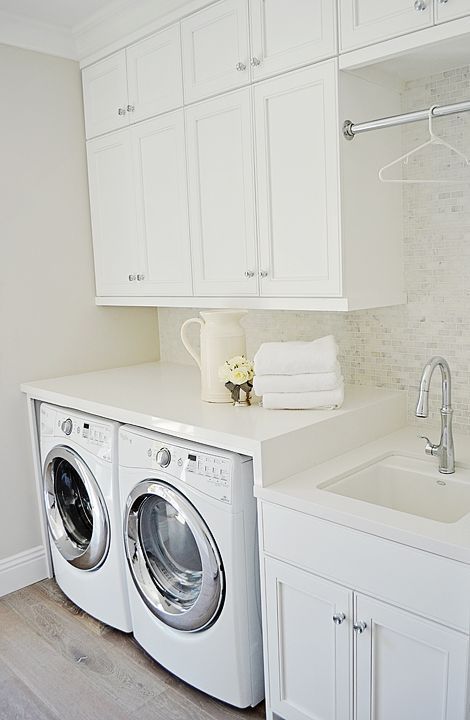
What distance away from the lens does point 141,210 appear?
9.09 feet

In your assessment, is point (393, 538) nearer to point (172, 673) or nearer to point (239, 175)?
point (172, 673)

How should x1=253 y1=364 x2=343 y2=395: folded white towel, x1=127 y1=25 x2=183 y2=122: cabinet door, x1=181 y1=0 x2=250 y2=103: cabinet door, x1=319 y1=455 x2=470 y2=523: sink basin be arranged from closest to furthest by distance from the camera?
x1=319 y1=455 x2=470 y2=523: sink basin → x1=253 y1=364 x2=343 y2=395: folded white towel → x1=181 y1=0 x2=250 y2=103: cabinet door → x1=127 y1=25 x2=183 y2=122: cabinet door

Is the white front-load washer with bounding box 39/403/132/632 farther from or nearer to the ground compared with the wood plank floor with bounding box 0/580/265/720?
farther from the ground

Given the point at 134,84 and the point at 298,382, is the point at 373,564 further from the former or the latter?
the point at 134,84

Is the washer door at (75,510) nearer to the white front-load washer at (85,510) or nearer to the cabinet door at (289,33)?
the white front-load washer at (85,510)

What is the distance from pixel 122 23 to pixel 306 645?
2.47m

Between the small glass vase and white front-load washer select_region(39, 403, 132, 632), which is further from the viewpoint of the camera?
white front-load washer select_region(39, 403, 132, 632)

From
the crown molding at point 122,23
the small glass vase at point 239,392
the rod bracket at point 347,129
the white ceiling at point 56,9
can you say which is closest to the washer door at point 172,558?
the small glass vase at point 239,392

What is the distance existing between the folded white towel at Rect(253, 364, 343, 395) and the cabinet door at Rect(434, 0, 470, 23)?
3.44 ft

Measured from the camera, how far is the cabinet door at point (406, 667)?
148cm

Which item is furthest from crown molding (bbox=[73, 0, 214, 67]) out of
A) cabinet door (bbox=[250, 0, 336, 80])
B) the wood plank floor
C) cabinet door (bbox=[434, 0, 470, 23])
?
the wood plank floor

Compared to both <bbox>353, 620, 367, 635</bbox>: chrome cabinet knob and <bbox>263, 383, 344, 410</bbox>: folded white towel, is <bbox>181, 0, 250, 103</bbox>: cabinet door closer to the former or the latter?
<bbox>263, 383, 344, 410</bbox>: folded white towel

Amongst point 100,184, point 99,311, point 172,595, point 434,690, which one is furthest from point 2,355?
point 434,690

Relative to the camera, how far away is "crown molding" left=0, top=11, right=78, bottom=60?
2.73 m
